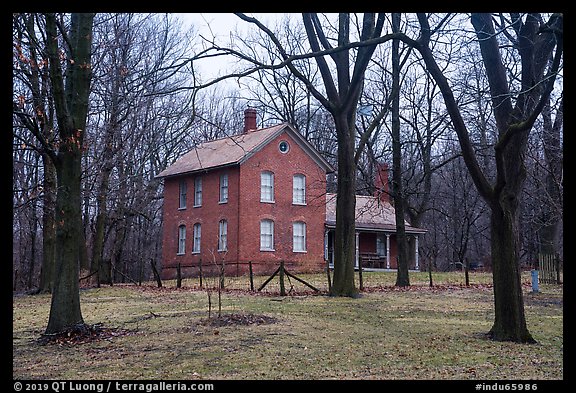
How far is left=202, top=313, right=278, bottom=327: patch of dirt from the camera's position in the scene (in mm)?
14898

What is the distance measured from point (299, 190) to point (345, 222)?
17.7 metres

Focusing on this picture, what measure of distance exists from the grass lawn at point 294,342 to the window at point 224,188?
16.6 metres

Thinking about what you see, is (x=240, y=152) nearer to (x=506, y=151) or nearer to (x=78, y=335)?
(x=78, y=335)

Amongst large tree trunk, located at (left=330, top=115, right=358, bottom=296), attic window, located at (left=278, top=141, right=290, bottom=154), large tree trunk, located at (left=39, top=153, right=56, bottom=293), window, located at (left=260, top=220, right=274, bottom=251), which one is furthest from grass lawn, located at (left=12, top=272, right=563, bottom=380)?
attic window, located at (left=278, top=141, right=290, bottom=154)

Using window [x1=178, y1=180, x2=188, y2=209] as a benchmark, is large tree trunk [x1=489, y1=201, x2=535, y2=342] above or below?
below

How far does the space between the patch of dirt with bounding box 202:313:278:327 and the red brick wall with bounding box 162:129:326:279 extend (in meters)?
20.4

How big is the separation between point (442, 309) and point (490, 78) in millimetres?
7858

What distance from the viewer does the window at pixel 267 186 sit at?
3778 centimetres

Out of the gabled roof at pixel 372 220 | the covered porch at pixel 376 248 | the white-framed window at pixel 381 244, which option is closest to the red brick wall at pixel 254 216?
the gabled roof at pixel 372 220

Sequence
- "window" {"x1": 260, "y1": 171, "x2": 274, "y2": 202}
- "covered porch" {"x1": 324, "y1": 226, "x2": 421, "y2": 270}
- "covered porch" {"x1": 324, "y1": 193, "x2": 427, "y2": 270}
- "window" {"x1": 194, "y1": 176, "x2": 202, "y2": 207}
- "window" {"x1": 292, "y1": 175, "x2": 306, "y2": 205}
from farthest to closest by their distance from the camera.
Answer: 1. "covered porch" {"x1": 324, "y1": 226, "x2": 421, "y2": 270}
2. "covered porch" {"x1": 324, "y1": 193, "x2": 427, "y2": 270}
3. "window" {"x1": 194, "y1": 176, "x2": 202, "y2": 207}
4. "window" {"x1": 292, "y1": 175, "x2": 306, "y2": 205}
5. "window" {"x1": 260, "y1": 171, "x2": 274, "y2": 202}

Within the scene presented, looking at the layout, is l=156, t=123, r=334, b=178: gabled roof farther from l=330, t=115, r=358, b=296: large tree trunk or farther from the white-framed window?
l=330, t=115, r=358, b=296: large tree trunk

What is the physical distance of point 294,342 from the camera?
506 inches

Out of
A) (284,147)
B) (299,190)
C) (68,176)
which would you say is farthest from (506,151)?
(299,190)
